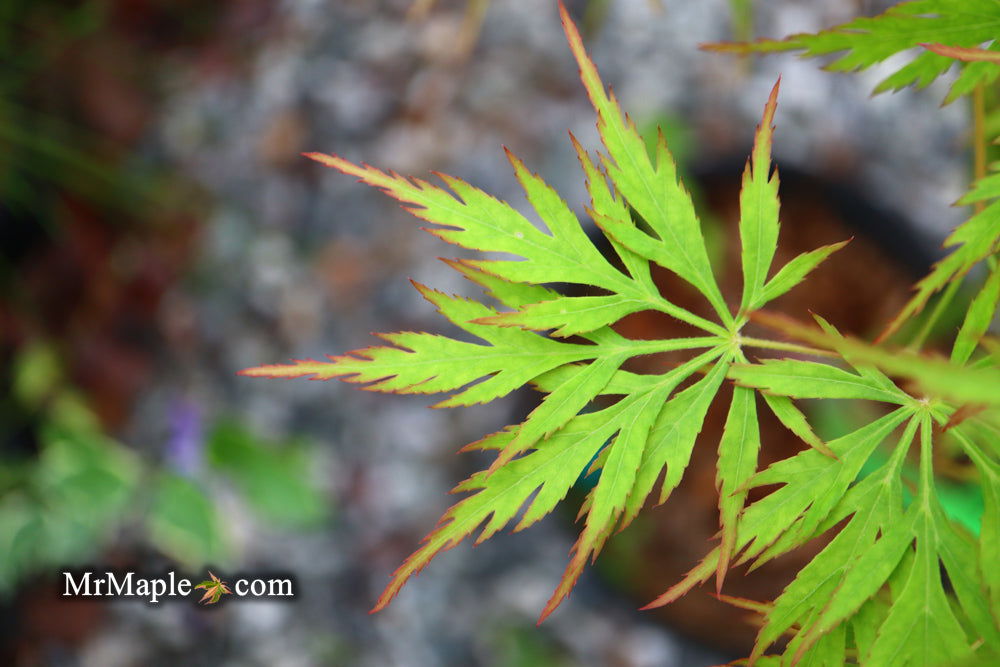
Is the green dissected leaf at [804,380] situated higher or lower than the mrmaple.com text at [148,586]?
higher

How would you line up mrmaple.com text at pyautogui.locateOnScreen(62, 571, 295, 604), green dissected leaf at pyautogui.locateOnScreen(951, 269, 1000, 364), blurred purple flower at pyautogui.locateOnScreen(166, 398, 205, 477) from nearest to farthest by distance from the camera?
green dissected leaf at pyautogui.locateOnScreen(951, 269, 1000, 364) → mrmaple.com text at pyautogui.locateOnScreen(62, 571, 295, 604) → blurred purple flower at pyautogui.locateOnScreen(166, 398, 205, 477)

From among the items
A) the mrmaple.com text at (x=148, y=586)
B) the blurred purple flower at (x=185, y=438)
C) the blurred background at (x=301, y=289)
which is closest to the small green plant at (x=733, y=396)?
the blurred background at (x=301, y=289)

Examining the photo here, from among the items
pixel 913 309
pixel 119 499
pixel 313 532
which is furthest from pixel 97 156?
pixel 913 309

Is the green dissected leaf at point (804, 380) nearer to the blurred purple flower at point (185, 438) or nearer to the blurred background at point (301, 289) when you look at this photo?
the blurred background at point (301, 289)

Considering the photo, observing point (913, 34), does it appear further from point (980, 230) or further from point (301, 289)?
point (301, 289)

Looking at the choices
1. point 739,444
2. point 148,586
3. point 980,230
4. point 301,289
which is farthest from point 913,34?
point 148,586

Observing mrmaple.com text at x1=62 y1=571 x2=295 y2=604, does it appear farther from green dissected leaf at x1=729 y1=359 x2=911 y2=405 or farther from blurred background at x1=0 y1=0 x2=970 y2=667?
green dissected leaf at x1=729 y1=359 x2=911 y2=405

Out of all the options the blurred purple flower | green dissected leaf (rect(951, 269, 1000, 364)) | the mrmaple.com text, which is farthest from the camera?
the blurred purple flower

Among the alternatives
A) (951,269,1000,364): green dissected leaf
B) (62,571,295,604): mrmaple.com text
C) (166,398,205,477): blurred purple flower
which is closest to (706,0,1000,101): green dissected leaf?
(951,269,1000,364): green dissected leaf
